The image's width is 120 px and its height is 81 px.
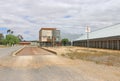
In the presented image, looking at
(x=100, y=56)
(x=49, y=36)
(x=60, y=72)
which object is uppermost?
(x=49, y=36)

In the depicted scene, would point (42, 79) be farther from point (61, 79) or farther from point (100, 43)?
point (100, 43)

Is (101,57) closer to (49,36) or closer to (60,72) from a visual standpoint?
(60,72)

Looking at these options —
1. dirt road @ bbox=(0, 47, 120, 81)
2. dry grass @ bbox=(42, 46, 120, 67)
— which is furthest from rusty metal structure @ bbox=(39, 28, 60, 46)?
dirt road @ bbox=(0, 47, 120, 81)

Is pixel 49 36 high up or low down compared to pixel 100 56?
up

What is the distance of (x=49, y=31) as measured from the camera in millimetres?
127625

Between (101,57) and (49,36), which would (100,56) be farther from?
(49,36)

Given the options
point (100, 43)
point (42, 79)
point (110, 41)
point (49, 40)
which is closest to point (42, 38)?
point (49, 40)

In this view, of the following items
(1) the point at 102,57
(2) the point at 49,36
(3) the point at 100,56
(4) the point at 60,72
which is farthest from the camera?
(2) the point at 49,36

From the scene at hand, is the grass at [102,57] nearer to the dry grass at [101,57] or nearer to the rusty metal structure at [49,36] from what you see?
the dry grass at [101,57]

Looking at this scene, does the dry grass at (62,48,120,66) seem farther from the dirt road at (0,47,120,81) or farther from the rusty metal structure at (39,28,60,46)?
the rusty metal structure at (39,28,60,46)

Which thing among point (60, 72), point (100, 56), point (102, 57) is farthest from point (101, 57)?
point (60, 72)

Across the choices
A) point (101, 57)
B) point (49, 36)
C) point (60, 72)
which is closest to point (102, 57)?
point (101, 57)

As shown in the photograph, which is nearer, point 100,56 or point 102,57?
point 102,57

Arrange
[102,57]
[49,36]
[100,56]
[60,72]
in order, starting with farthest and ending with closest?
1. [49,36]
2. [100,56]
3. [102,57]
4. [60,72]
